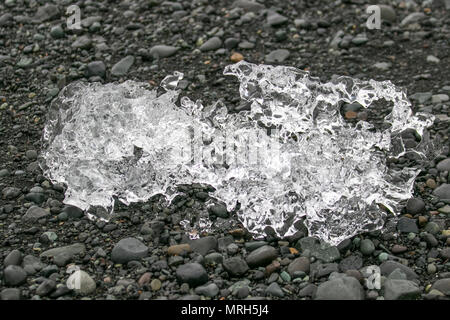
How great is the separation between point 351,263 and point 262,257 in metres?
0.49

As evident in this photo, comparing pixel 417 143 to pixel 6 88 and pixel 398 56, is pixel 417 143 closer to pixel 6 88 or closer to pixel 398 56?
pixel 398 56

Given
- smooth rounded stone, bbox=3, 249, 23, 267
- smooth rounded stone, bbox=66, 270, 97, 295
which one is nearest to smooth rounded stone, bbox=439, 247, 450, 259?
smooth rounded stone, bbox=66, 270, 97, 295

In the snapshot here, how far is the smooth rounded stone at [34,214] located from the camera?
3803 millimetres

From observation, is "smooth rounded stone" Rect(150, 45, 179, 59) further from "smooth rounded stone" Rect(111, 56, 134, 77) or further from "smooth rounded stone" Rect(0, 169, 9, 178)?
"smooth rounded stone" Rect(0, 169, 9, 178)

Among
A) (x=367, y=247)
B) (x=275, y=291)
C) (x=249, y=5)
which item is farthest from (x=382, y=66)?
(x=275, y=291)

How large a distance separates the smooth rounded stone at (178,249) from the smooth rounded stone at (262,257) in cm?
34

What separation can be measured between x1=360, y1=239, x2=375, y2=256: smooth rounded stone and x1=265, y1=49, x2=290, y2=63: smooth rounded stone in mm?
2034

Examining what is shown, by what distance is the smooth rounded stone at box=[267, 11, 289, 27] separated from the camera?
219 inches

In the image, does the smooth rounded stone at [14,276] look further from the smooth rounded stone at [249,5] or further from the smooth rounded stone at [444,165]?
the smooth rounded stone at [249,5]

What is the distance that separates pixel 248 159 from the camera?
3.98 m

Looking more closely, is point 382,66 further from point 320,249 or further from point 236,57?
point 320,249

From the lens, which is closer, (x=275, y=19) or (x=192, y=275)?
(x=192, y=275)

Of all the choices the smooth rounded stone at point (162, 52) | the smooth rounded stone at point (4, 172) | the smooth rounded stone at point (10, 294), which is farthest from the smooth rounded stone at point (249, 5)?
the smooth rounded stone at point (10, 294)

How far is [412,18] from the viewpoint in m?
5.68
